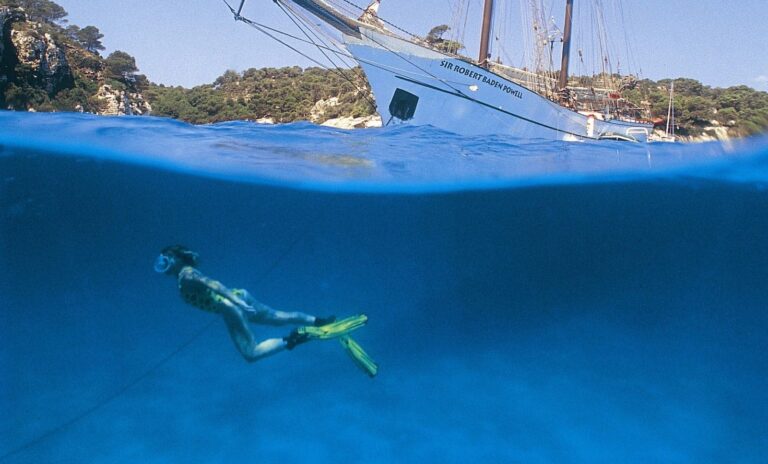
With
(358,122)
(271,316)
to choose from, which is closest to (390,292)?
(271,316)

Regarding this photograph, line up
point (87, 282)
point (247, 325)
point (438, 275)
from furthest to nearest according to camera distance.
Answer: point (438, 275), point (87, 282), point (247, 325)

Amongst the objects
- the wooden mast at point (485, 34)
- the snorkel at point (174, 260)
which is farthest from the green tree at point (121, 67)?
the snorkel at point (174, 260)

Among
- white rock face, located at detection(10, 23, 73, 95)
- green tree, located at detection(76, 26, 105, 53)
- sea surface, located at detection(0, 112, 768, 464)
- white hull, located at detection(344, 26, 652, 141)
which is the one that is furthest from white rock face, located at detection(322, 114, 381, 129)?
green tree, located at detection(76, 26, 105, 53)

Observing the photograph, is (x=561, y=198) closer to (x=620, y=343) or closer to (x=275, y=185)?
(x=620, y=343)

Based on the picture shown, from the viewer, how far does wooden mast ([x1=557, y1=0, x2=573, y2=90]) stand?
3109 cm

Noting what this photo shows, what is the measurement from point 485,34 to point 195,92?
58.6 feet

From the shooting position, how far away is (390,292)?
19625mm

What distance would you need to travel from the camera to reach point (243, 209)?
18.1 metres

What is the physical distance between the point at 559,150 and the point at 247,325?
9.22 m

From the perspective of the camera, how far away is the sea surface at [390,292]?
31.5 ft

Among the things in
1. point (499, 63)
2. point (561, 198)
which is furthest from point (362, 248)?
point (499, 63)

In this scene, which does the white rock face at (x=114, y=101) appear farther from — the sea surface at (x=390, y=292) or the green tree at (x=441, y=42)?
the green tree at (x=441, y=42)

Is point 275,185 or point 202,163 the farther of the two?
point 275,185

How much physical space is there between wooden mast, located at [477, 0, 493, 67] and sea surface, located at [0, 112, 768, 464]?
26.3ft
